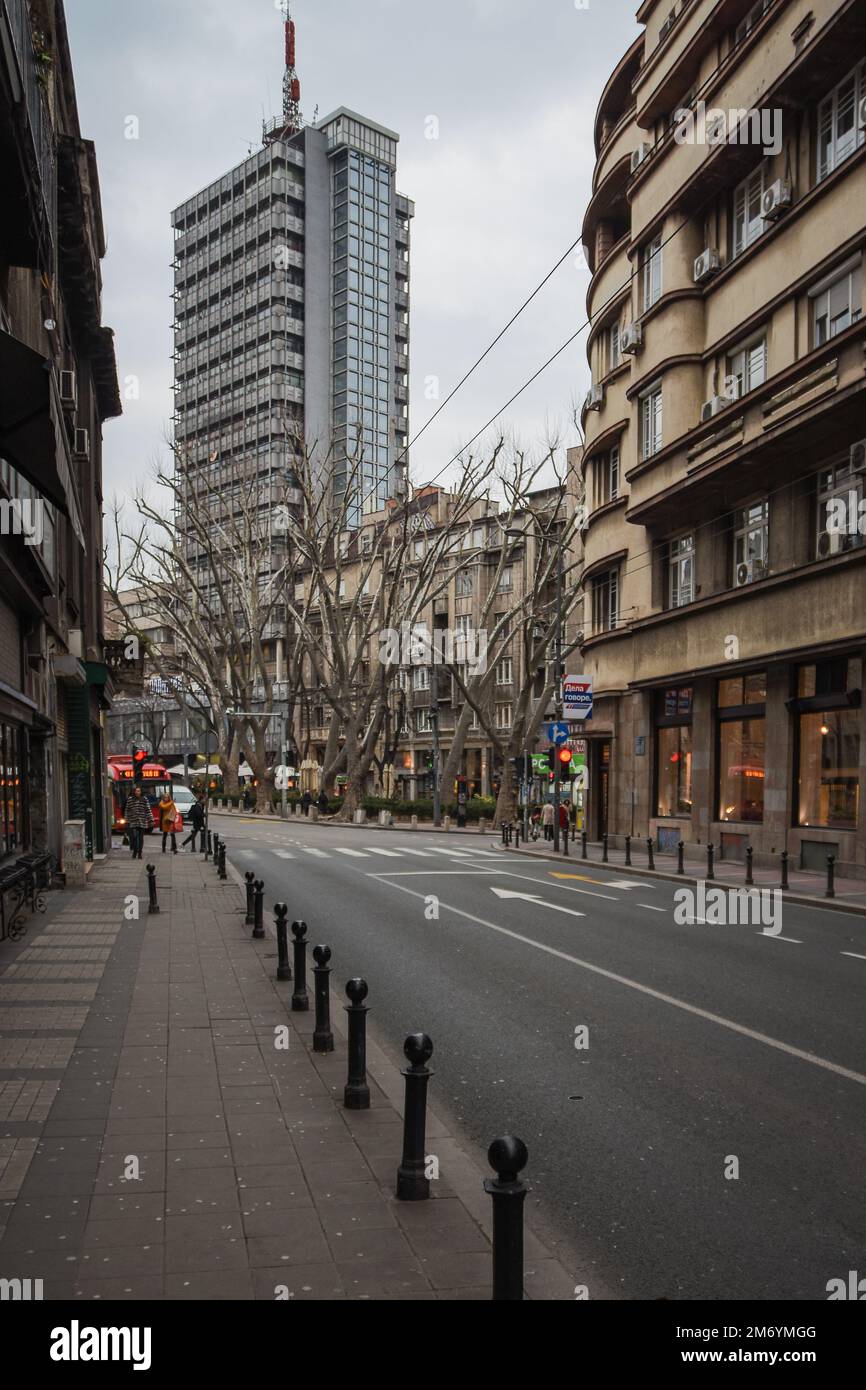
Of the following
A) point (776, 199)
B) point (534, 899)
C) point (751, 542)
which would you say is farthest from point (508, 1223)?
point (776, 199)

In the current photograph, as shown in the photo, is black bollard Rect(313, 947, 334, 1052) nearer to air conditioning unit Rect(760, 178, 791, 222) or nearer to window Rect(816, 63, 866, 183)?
window Rect(816, 63, 866, 183)

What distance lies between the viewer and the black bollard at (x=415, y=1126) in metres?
5.23

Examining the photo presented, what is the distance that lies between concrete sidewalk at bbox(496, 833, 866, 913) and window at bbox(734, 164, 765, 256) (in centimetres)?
1412

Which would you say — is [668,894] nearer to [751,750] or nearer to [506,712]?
[751,750]

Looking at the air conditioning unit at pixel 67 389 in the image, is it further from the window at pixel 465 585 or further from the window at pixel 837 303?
the window at pixel 465 585

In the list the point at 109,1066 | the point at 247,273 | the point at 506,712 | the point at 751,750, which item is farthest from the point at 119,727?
the point at 109,1066

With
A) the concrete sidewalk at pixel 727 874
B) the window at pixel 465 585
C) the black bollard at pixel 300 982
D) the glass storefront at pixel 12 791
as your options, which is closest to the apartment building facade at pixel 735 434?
the concrete sidewalk at pixel 727 874

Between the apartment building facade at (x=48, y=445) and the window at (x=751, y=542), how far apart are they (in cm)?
1480

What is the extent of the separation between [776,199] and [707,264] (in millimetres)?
3563

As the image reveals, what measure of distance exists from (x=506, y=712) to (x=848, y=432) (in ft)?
151

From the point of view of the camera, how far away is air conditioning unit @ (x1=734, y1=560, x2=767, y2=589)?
24.7m

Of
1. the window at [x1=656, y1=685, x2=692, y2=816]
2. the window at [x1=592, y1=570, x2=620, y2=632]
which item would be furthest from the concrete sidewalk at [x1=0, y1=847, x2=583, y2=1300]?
the window at [x1=592, y1=570, x2=620, y2=632]

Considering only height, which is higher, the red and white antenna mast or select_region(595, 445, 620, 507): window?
the red and white antenna mast

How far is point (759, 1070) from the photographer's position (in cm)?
769
